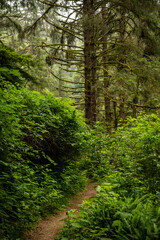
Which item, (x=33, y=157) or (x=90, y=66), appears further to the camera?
(x=90, y=66)

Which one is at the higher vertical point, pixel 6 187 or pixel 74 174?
pixel 6 187

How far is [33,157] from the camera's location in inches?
221

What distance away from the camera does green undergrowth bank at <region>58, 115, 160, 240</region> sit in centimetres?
293

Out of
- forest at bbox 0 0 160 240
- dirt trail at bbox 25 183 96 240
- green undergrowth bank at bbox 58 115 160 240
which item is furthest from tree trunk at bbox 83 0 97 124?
dirt trail at bbox 25 183 96 240

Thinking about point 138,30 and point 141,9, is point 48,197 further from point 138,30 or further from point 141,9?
point 138,30

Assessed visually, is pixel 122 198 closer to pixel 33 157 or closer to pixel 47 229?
pixel 47 229

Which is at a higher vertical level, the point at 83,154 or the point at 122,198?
the point at 122,198

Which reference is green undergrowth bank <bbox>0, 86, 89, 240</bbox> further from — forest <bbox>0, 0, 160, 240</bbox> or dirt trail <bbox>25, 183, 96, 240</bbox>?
dirt trail <bbox>25, 183, 96, 240</bbox>

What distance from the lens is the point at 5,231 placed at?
3182mm

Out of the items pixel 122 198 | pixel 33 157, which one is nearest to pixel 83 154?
pixel 33 157

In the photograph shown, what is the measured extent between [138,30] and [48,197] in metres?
7.15

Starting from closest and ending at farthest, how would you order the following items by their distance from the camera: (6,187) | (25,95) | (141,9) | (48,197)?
(6,187), (48,197), (25,95), (141,9)

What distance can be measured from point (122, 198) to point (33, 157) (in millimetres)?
2723

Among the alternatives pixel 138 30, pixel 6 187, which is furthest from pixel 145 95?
pixel 6 187
